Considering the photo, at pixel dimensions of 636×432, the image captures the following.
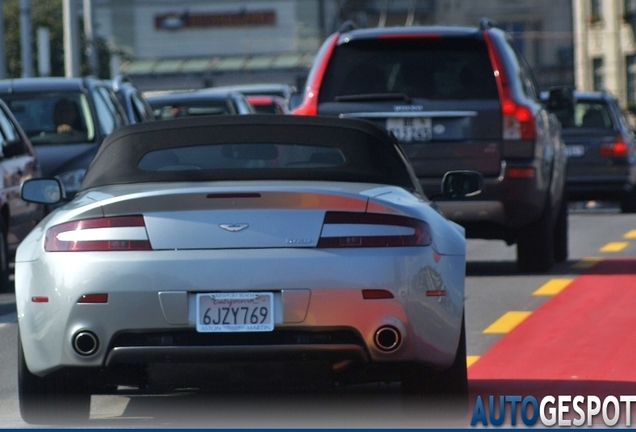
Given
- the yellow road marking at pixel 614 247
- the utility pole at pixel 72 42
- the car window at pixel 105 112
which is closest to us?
the car window at pixel 105 112

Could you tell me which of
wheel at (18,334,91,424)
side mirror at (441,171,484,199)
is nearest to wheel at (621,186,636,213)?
side mirror at (441,171,484,199)

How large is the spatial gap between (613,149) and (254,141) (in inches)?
686

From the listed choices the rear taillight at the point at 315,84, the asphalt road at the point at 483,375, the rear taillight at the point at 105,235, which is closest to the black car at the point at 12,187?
the asphalt road at the point at 483,375

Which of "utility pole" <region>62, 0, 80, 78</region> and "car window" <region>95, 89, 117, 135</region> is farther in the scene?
"utility pole" <region>62, 0, 80, 78</region>

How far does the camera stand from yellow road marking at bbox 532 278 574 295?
12.4m

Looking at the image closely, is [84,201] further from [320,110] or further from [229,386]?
[320,110]

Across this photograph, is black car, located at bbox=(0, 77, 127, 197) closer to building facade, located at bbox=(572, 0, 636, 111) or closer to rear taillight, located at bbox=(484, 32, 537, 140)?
rear taillight, located at bbox=(484, 32, 537, 140)

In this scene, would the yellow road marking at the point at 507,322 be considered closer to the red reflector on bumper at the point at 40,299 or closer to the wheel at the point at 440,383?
the wheel at the point at 440,383

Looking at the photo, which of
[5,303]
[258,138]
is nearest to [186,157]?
[258,138]

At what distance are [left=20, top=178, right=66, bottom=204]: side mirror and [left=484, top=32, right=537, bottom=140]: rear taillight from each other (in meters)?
5.84

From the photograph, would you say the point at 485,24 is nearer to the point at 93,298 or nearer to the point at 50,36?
the point at 93,298

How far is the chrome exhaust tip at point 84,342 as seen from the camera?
6.40 metres

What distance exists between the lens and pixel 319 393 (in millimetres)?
7801

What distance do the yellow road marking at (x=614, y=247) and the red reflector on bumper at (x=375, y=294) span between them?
35.5ft
